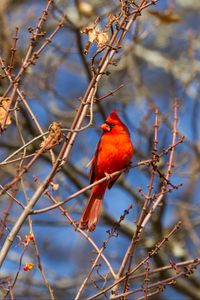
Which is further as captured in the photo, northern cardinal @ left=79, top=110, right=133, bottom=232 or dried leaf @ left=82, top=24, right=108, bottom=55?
northern cardinal @ left=79, top=110, right=133, bottom=232

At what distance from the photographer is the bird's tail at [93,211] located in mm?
3869

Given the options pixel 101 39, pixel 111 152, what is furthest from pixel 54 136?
pixel 111 152

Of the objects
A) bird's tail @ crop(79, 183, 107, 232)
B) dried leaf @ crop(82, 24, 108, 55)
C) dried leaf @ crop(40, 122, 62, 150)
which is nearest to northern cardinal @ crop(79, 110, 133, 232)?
bird's tail @ crop(79, 183, 107, 232)

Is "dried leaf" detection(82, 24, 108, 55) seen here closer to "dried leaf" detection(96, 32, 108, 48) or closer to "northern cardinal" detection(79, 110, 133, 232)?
"dried leaf" detection(96, 32, 108, 48)

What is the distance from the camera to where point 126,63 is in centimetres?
623

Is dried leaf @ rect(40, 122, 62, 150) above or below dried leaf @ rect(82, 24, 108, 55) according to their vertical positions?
below

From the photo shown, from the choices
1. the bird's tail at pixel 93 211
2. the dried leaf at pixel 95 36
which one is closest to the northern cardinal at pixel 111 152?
the bird's tail at pixel 93 211

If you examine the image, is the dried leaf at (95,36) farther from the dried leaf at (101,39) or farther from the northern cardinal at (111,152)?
the northern cardinal at (111,152)

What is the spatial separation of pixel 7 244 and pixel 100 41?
1.00 meters

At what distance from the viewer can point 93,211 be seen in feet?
13.5

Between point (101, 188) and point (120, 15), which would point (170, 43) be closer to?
point (101, 188)

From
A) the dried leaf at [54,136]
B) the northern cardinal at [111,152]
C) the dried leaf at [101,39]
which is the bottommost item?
the dried leaf at [54,136]

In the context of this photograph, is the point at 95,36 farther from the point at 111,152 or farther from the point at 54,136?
the point at 111,152

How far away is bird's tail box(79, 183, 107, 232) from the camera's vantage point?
3869 millimetres
